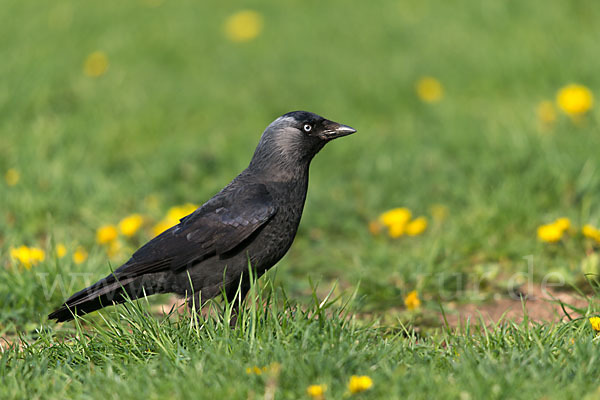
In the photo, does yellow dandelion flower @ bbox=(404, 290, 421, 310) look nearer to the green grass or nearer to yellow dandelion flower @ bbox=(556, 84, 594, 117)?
the green grass

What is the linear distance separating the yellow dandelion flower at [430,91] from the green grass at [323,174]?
0.12m

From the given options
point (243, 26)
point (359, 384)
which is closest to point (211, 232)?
point (359, 384)

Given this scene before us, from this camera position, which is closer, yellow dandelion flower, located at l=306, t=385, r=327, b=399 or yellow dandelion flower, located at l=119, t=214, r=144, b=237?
yellow dandelion flower, located at l=306, t=385, r=327, b=399

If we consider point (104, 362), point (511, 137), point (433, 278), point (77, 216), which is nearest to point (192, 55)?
point (77, 216)

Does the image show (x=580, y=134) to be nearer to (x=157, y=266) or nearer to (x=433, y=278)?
(x=433, y=278)

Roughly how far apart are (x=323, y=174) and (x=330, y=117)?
870mm

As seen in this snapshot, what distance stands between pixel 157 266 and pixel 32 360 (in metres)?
0.74

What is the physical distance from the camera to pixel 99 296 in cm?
344

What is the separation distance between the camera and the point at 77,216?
5.34m

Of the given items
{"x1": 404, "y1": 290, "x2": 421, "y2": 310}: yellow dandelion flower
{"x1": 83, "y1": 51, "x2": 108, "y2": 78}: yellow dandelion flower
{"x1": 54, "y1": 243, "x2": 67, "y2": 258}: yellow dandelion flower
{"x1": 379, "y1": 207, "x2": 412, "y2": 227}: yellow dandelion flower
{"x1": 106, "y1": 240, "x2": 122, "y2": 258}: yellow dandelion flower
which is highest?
{"x1": 83, "y1": 51, "x2": 108, "y2": 78}: yellow dandelion flower

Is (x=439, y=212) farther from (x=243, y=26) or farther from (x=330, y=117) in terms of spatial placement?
(x=243, y=26)

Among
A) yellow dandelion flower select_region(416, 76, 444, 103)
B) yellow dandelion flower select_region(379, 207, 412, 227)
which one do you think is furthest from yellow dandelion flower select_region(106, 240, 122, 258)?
yellow dandelion flower select_region(416, 76, 444, 103)

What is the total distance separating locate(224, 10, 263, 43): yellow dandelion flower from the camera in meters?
8.27

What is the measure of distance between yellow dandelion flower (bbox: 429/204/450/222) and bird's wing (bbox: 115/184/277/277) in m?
2.13
